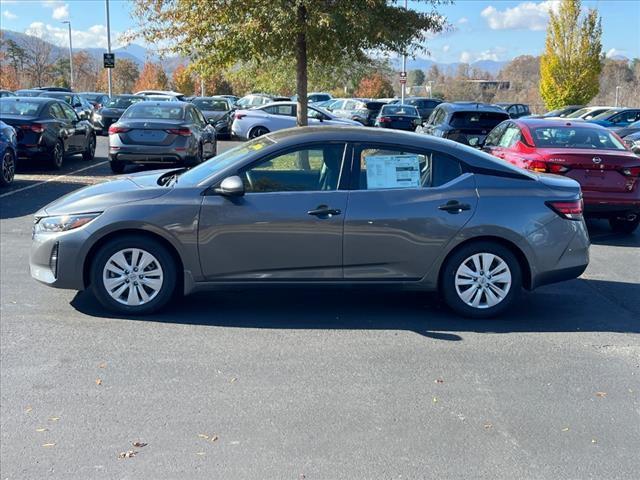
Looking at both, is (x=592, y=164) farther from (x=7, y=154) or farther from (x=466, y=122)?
(x=7, y=154)

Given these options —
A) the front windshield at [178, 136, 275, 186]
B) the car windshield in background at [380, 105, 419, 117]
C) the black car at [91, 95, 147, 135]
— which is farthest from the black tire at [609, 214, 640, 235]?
the black car at [91, 95, 147, 135]

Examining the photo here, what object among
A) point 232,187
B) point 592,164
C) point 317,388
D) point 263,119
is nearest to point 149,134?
point 592,164

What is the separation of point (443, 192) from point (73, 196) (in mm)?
3234

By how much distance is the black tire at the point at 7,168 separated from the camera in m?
12.1

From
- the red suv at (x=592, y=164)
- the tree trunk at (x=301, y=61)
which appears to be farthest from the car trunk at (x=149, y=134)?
the red suv at (x=592, y=164)

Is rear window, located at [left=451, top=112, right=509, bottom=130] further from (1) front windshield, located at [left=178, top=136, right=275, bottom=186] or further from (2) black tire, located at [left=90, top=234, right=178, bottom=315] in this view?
(2) black tire, located at [left=90, top=234, right=178, bottom=315]

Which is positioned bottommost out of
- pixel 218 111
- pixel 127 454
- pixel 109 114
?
pixel 127 454

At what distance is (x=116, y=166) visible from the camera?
46.8ft

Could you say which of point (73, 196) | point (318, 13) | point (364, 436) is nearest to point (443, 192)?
point (364, 436)

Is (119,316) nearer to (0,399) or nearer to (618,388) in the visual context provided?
(0,399)

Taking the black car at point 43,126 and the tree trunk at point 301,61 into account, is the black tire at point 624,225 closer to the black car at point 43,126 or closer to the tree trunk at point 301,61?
the tree trunk at point 301,61

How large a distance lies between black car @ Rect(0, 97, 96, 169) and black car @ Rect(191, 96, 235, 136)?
10.6 meters

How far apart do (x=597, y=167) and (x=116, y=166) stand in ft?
30.6

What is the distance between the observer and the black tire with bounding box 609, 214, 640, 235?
1016cm
